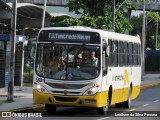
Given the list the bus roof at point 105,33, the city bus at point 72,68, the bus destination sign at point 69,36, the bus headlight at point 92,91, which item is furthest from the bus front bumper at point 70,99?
the bus roof at point 105,33

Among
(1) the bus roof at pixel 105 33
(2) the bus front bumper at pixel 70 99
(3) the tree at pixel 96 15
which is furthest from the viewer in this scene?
(3) the tree at pixel 96 15

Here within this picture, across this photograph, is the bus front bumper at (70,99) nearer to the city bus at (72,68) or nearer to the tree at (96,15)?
the city bus at (72,68)

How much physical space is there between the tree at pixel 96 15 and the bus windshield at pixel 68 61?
1846cm

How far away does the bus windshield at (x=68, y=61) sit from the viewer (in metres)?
19.0

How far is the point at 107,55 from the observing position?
19.5m

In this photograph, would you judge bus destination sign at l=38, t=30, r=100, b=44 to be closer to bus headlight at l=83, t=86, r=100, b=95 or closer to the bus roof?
the bus roof

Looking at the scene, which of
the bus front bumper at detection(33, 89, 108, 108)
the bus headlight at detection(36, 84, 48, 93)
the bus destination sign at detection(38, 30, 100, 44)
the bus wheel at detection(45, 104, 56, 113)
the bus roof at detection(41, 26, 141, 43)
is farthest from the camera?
the bus wheel at detection(45, 104, 56, 113)

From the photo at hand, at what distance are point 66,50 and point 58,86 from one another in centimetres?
122

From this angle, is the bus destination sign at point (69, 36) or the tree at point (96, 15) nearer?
the bus destination sign at point (69, 36)

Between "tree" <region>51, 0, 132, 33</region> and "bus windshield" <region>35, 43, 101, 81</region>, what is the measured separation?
1846cm

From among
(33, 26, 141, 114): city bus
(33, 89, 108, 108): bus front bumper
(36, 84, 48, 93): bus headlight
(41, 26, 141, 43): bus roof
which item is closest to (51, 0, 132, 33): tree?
(41, 26, 141, 43): bus roof

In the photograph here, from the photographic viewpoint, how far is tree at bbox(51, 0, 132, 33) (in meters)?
38.2

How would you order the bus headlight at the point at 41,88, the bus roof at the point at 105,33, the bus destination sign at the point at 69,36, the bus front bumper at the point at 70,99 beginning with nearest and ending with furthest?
the bus front bumper at the point at 70,99 < the bus headlight at the point at 41,88 < the bus destination sign at the point at 69,36 < the bus roof at the point at 105,33

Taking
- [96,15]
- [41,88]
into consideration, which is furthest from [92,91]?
[96,15]
